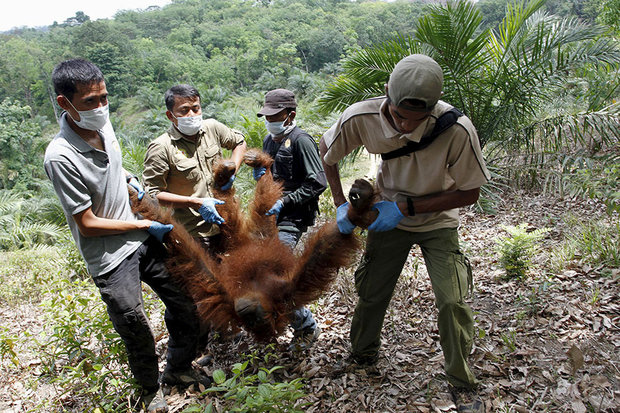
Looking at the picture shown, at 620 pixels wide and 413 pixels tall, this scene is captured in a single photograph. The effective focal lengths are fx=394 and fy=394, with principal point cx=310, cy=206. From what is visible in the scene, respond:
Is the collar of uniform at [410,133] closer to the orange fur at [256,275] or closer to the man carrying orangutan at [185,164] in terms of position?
the orange fur at [256,275]

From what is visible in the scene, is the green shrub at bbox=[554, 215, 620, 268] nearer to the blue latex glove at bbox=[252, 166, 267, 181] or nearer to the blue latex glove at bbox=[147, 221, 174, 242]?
the blue latex glove at bbox=[252, 166, 267, 181]

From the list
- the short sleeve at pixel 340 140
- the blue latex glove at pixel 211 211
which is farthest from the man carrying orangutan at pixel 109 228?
the short sleeve at pixel 340 140

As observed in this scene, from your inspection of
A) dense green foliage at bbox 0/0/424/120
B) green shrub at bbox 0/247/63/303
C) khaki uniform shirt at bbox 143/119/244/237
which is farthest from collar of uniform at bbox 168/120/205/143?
dense green foliage at bbox 0/0/424/120

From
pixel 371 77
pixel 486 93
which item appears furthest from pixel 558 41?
pixel 371 77

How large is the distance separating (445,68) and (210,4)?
111 m

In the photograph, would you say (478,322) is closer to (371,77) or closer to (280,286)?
(280,286)

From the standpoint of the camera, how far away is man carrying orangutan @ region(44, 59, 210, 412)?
217 cm

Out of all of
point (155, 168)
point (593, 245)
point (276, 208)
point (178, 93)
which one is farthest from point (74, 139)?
point (593, 245)

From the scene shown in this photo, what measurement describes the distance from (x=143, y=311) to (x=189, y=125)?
1.43 meters

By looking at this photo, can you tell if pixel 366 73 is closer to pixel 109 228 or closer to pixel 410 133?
pixel 410 133

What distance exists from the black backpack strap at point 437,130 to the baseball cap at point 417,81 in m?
0.21

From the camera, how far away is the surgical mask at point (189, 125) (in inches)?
120

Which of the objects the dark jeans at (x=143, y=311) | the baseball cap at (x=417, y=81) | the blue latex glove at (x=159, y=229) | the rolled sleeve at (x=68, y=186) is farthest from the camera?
the blue latex glove at (x=159, y=229)

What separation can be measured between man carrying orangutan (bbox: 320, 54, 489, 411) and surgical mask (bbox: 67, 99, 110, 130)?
136 cm
